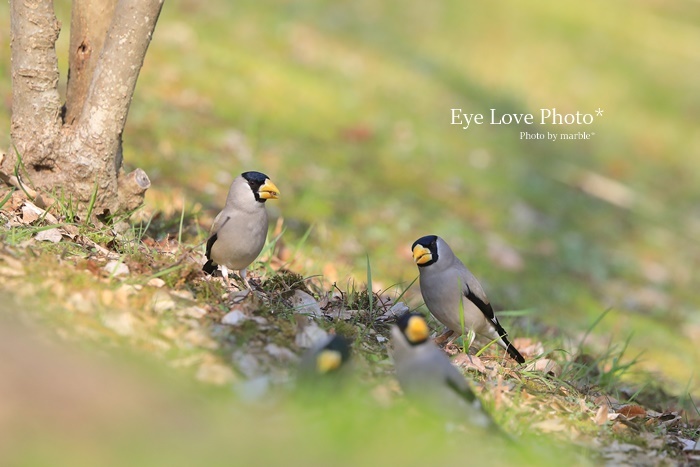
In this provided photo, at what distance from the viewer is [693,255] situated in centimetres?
1273

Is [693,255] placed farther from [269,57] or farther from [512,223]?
[269,57]

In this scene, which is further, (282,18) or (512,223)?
Answer: (282,18)

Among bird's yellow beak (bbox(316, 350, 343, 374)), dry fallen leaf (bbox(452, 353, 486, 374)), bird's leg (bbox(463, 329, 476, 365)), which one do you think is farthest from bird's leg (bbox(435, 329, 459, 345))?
bird's yellow beak (bbox(316, 350, 343, 374))

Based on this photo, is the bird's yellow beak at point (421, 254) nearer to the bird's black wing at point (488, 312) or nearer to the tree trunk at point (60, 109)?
the bird's black wing at point (488, 312)

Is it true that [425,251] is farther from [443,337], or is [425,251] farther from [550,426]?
[550,426]

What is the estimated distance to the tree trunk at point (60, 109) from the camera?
5.29 metres

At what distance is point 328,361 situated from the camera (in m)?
3.80

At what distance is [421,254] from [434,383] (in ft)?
4.46

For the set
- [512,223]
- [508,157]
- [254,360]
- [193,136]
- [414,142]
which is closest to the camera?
[254,360]

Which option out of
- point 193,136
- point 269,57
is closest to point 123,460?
point 193,136

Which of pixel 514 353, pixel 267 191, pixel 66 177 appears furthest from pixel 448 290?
pixel 66 177

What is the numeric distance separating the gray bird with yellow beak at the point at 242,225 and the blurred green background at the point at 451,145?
1235 millimetres

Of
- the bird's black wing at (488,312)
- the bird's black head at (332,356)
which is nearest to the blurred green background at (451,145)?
the bird's black wing at (488,312)

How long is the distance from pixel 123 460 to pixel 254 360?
1175mm
